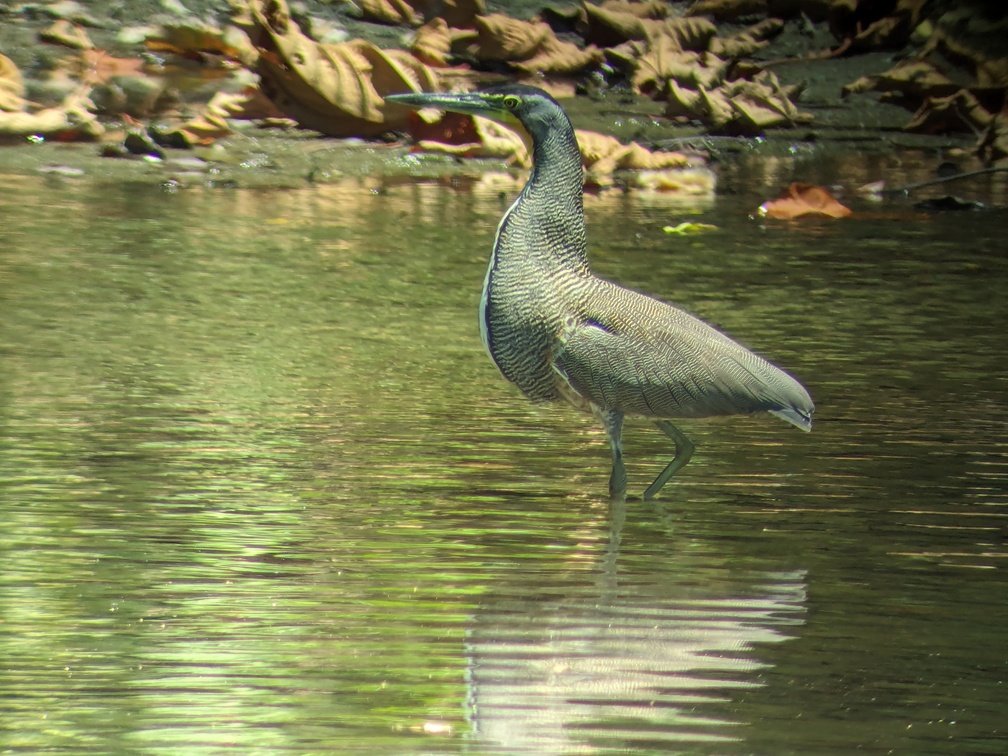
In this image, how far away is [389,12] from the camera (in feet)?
36.8

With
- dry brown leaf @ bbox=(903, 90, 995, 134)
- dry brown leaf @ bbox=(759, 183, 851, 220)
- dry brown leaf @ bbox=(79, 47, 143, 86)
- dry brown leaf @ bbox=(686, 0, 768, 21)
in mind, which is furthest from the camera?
dry brown leaf @ bbox=(686, 0, 768, 21)

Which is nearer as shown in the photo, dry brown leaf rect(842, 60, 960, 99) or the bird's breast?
the bird's breast

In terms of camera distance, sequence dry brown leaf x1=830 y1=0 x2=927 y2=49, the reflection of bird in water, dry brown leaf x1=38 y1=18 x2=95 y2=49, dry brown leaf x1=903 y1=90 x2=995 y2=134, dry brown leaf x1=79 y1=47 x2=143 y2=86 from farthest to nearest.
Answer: dry brown leaf x1=830 y1=0 x2=927 y2=49
dry brown leaf x1=903 y1=90 x2=995 y2=134
dry brown leaf x1=38 y1=18 x2=95 y2=49
dry brown leaf x1=79 y1=47 x2=143 y2=86
the reflection of bird in water

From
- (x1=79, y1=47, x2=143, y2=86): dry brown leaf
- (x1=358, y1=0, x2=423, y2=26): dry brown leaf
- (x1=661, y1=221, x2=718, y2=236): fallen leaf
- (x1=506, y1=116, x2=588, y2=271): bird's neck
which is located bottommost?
(x1=79, y1=47, x2=143, y2=86): dry brown leaf

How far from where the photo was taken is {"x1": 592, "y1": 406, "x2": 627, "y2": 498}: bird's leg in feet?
13.5

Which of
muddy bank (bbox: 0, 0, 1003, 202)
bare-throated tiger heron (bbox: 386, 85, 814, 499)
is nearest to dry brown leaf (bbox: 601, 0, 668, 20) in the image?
muddy bank (bbox: 0, 0, 1003, 202)

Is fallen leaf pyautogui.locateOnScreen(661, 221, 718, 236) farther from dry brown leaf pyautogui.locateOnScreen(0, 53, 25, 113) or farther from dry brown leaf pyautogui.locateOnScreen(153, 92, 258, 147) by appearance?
dry brown leaf pyautogui.locateOnScreen(0, 53, 25, 113)

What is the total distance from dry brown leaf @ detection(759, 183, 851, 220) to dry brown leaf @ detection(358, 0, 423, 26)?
3874mm

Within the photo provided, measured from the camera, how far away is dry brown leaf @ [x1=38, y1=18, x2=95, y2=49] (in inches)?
403

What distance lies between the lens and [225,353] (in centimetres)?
528

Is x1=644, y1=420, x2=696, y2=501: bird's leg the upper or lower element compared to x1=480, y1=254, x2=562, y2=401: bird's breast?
lower

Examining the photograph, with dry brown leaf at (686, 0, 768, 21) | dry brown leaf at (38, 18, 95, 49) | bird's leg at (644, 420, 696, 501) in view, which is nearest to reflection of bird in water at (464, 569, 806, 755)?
bird's leg at (644, 420, 696, 501)

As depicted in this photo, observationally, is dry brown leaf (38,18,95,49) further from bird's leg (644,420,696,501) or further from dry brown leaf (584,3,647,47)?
bird's leg (644,420,696,501)

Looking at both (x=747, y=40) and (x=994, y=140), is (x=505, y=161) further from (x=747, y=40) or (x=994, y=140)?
(x=747, y=40)
